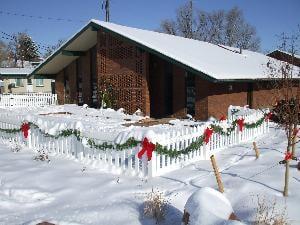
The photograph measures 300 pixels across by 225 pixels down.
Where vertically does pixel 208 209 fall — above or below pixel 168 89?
below

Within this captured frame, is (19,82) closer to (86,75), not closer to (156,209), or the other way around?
(86,75)

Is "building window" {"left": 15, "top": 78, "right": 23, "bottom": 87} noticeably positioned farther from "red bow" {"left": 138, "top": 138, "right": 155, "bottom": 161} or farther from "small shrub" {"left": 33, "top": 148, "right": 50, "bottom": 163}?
"red bow" {"left": 138, "top": 138, "right": 155, "bottom": 161}

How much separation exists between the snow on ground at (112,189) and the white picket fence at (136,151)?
22 cm

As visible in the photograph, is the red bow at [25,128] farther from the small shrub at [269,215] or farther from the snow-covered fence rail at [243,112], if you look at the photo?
the small shrub at [269,215]

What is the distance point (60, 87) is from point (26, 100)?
2.66 meters

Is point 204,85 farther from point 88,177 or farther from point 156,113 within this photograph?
point 88,177

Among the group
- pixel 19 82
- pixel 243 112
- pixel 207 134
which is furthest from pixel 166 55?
pixel 19 82

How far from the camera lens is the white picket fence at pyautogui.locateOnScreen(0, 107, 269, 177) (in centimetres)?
831

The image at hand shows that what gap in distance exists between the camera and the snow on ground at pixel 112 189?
597 centimetres

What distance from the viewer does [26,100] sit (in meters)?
26.1

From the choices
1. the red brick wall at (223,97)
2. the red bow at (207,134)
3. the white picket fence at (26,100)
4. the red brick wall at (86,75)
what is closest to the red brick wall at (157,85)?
the red brick wall at (223,97)

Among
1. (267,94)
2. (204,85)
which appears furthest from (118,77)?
(267,94)

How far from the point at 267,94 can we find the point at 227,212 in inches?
764

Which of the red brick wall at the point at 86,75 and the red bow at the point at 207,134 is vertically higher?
the red brick wall at the point at 86,75
